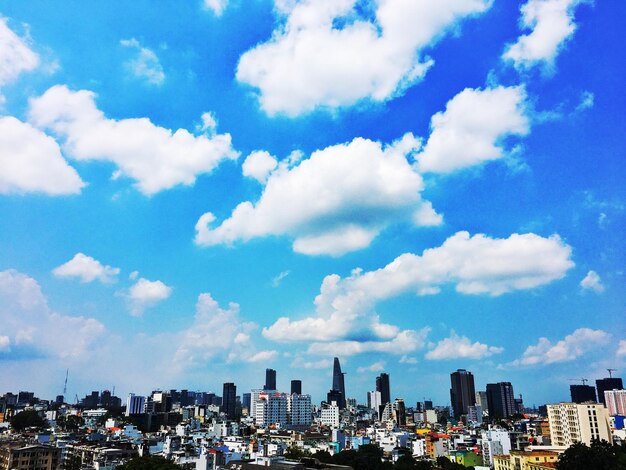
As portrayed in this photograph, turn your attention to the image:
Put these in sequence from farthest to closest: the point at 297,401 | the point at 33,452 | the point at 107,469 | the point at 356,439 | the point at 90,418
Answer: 1. the point at 297,401
2. the point at 90,418
3. the point at 356,439
4. the point at 33,452
5. the point at 107,469

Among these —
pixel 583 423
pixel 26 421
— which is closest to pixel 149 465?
pixel 583 423

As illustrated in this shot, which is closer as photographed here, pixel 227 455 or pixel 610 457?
pixel 610 457

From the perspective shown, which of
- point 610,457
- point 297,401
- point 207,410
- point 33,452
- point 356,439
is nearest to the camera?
point 610,457

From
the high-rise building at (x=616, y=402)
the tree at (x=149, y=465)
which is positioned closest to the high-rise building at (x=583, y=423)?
the tree at (x=149, y=465)

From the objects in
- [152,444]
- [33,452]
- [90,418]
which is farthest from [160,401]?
[33,452]

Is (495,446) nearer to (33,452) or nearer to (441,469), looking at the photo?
(441,469)
